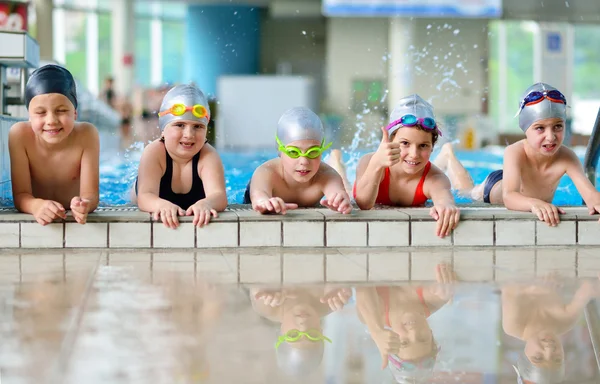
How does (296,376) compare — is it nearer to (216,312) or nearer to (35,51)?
(216,312)

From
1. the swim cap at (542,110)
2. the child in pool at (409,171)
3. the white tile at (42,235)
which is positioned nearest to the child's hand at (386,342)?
the child in pool at (409,171)

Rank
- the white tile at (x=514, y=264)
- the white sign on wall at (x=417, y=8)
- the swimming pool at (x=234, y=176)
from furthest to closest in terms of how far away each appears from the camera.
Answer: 1. the white sign on wall at (x=417, y=8)
2. the swimming pool at (x=234, y=176)
3. the white tile at (x=514, y=264)

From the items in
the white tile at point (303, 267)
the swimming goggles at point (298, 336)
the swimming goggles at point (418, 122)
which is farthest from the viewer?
the swimming goggles at point (418, 122)

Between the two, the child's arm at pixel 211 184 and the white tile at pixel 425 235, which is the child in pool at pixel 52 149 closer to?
the child's arm at pixel 211 184

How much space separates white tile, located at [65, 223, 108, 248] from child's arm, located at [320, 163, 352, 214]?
3.40 feet

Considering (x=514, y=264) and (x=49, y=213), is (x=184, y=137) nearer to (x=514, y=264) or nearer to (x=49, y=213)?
(x=49, y=213)

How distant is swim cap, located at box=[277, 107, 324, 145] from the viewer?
371cm

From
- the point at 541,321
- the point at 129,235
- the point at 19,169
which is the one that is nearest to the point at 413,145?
the point at 129,235

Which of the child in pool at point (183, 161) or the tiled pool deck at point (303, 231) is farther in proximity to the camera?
the child in pool at point (183, 161)

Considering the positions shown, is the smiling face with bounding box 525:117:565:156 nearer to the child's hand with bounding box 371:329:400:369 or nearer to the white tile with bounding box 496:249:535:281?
the white tile with bounding box 496:249:535:281

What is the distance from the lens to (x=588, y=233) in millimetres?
3689

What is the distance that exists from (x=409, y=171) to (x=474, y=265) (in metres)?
1.17

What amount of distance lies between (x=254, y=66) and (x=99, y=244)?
18282mm

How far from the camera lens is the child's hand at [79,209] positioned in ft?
11.0
